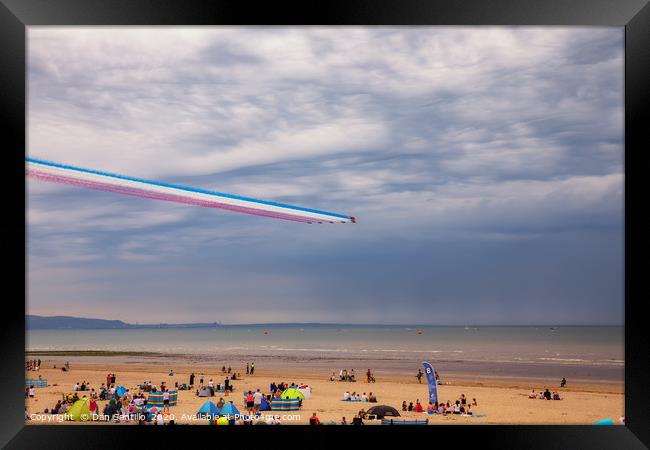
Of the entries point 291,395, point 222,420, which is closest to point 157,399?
point 291,395

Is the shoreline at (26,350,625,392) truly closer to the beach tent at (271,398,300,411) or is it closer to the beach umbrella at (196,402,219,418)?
the beach tent at (271,398,300,411)

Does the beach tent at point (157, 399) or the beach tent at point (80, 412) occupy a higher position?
the beach tent at point (80, 412)

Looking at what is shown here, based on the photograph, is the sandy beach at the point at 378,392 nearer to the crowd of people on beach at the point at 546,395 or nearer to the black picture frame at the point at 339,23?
the crowd of people on beach at the point at 546,395

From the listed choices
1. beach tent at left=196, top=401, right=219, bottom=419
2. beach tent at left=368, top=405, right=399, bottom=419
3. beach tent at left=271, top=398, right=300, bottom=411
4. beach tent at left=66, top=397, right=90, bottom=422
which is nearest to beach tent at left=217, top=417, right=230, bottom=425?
beach tent at left=196, top=401, right=219, bottom=419

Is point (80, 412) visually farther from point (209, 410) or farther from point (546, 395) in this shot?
point (546, 395)

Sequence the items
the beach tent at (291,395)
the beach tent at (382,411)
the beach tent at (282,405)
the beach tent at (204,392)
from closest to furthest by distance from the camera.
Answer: the beach tent at (382,411) → the beach tent at (282,405) → the beach tent at (291,395) → the beach tent at (204,392)

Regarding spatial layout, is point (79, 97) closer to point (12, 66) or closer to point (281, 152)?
point (281, 152)

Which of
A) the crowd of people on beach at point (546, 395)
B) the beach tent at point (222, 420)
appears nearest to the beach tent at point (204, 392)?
Answer: the beach tent at point (222, 420)
